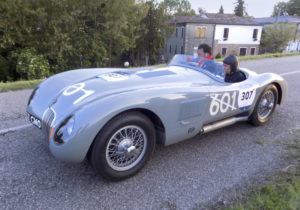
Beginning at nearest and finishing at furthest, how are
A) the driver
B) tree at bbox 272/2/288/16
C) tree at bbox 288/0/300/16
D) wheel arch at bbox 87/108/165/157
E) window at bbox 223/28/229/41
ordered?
wheel arch at bbox 87/108/165/157, the driver, window at bbox 223/28/229/41, tree at bbox 288/0/300/16, tree at bbox 272/2/288/16

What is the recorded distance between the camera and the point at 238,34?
126 ft

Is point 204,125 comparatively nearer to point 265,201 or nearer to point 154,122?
point 154,122

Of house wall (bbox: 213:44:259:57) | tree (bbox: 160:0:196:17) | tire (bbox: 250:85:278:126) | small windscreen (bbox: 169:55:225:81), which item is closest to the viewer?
small windscreen (bbox: 169:55:225:81)

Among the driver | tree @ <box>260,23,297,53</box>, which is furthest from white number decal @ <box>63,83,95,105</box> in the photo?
tree @ <box>260,23,297,53</box>

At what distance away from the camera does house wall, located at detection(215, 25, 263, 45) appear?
37.0 meters

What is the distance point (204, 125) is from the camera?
10.3 feet

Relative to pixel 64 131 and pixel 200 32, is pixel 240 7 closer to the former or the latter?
pixel 200 32

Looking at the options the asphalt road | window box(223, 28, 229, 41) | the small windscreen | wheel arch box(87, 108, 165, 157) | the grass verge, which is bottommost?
the asphalt road

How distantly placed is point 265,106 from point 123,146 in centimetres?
279

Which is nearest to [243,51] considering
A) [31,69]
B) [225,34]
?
[225,34]

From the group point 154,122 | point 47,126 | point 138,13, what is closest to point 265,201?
point 154,122

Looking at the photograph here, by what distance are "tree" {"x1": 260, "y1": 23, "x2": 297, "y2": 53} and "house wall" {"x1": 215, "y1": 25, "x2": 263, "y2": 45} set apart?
195cm

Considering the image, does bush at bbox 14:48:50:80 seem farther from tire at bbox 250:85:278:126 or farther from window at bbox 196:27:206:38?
window at bbox 196:27:206:38

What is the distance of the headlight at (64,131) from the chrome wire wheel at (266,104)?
10.2 feet
